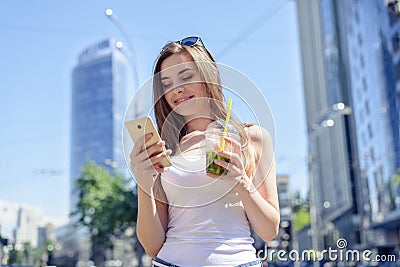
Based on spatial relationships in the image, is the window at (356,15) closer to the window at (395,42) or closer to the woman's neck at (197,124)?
the window at (395,42)

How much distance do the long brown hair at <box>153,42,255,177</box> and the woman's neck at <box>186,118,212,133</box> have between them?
0.01 meters

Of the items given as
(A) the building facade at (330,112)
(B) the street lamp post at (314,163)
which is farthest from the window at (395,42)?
(A) the building facade at (330,112)

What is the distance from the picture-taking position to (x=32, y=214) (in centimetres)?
1171

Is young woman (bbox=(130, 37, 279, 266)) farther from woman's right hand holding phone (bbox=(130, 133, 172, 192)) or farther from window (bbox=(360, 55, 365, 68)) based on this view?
window (bbox=(360, 55, 365, 68))

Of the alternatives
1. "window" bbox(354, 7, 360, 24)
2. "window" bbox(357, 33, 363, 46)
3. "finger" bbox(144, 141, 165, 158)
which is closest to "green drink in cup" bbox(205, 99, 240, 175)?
"finger" bbox(144, 141, 165, 158)

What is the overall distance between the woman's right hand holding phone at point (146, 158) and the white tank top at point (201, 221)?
0.11 metres

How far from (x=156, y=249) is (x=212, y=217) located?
168 millimetres

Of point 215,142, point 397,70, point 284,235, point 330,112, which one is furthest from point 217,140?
point 330,112

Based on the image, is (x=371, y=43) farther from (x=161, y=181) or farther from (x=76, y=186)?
(x=161, y=181)

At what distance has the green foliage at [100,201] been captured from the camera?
1747cm

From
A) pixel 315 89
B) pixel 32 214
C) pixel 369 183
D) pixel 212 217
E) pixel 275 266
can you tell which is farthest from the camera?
pixel 315 89

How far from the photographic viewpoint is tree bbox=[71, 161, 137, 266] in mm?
17500

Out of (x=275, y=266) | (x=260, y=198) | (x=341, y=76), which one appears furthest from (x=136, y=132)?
(x=341, y=76)

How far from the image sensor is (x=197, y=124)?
1516mm
